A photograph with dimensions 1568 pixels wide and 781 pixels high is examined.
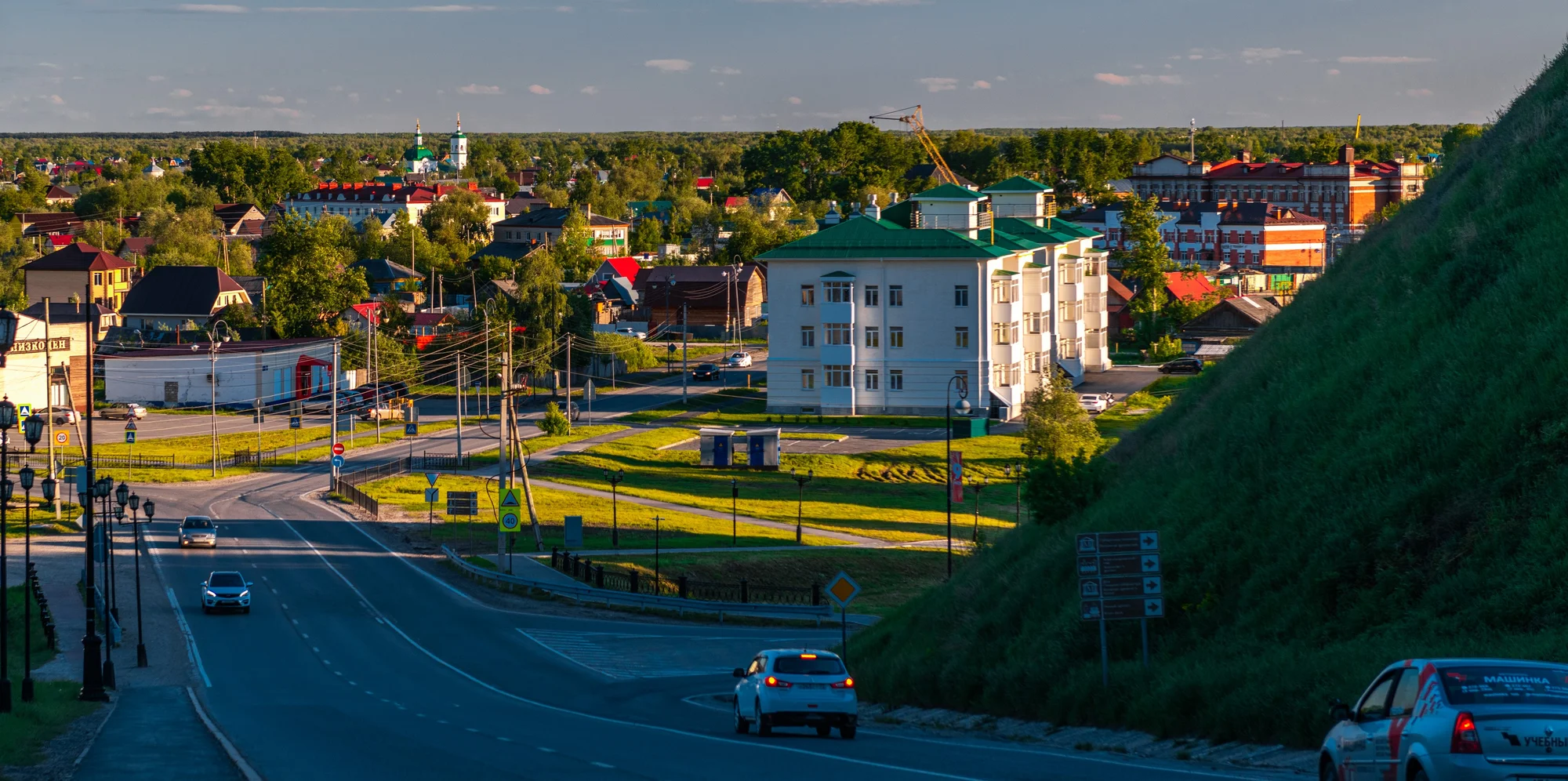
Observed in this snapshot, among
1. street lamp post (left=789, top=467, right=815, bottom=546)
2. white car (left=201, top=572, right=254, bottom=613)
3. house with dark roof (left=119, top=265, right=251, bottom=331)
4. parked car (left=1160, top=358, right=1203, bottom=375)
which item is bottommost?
white car (left=201, top=572, right=254, bottom=613)

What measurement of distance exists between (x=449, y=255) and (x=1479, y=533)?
18012cm

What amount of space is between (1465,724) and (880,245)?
89.3m

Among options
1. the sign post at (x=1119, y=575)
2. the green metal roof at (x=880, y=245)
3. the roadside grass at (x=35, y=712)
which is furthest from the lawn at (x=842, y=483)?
the sign post at (x=1119, y=575)

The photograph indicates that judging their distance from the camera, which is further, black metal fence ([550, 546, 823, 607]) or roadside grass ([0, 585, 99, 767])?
black metal fence ([550, 546, 823, 607])

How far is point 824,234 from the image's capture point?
101 m

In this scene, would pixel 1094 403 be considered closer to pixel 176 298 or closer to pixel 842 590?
pixel 842 590

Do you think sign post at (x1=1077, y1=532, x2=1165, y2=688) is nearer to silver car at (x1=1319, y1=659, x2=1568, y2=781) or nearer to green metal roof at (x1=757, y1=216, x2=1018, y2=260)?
silver car at (x1=1319, y1=659, x2=1568, y2=781)

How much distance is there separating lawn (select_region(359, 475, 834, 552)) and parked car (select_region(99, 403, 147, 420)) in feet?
92.5

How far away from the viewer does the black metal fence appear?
53.2 m

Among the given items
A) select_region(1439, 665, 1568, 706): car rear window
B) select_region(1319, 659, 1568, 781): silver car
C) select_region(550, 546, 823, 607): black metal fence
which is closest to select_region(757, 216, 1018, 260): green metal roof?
select_region(550, 546, 823, 607): black metal fence

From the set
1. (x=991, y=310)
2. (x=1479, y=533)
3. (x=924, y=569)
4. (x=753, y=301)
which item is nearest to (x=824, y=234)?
(x=991, y=310)

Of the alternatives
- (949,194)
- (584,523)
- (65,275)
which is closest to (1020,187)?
(949,194)

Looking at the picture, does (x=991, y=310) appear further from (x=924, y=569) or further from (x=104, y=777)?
(x=104, y=777)

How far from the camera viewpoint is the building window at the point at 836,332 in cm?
10012
